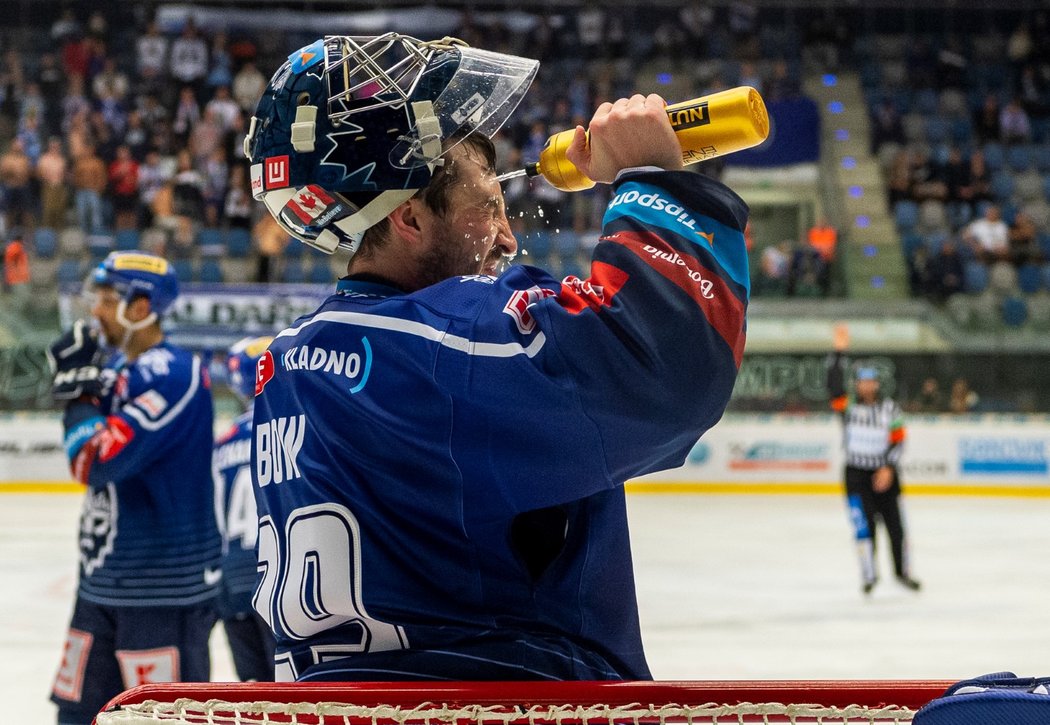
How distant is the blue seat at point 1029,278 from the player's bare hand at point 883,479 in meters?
5.67

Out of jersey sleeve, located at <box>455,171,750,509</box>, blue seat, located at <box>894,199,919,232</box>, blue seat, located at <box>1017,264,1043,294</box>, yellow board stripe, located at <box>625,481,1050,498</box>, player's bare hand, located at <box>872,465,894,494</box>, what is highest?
blue seat, located at <box>894,199,919,232</box>

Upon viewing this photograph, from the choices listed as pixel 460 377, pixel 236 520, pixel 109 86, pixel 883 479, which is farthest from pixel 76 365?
pixel 109 86

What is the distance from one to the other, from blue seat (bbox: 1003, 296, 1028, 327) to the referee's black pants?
15.3 ft

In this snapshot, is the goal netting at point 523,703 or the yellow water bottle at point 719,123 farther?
the yellow water bottle at point 719,123

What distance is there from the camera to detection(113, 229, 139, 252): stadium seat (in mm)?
13633

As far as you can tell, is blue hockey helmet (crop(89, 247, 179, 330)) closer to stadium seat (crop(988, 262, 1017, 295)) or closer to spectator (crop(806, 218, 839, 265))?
spectator (crop(806, 218, 839, 265))

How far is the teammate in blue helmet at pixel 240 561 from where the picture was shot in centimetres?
395


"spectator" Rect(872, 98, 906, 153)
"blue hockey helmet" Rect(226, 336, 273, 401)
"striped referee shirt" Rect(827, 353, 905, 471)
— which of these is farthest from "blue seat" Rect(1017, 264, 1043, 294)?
"blue hockey helmet" Rect(226, 336, 273, 401)

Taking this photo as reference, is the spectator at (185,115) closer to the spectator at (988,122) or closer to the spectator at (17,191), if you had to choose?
the spectator at (17,191)

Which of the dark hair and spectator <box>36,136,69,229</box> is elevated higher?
spectator <box>36,136,69,229</box>

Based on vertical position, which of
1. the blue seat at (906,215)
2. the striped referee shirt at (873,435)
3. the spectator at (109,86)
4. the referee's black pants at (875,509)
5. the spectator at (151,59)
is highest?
the spectator at (151,59)

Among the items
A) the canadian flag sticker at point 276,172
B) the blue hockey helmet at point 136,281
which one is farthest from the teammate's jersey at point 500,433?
the blue hockey helmet at point 136,281

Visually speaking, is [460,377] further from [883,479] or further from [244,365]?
[883,479]

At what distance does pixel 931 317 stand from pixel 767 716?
1194cm
